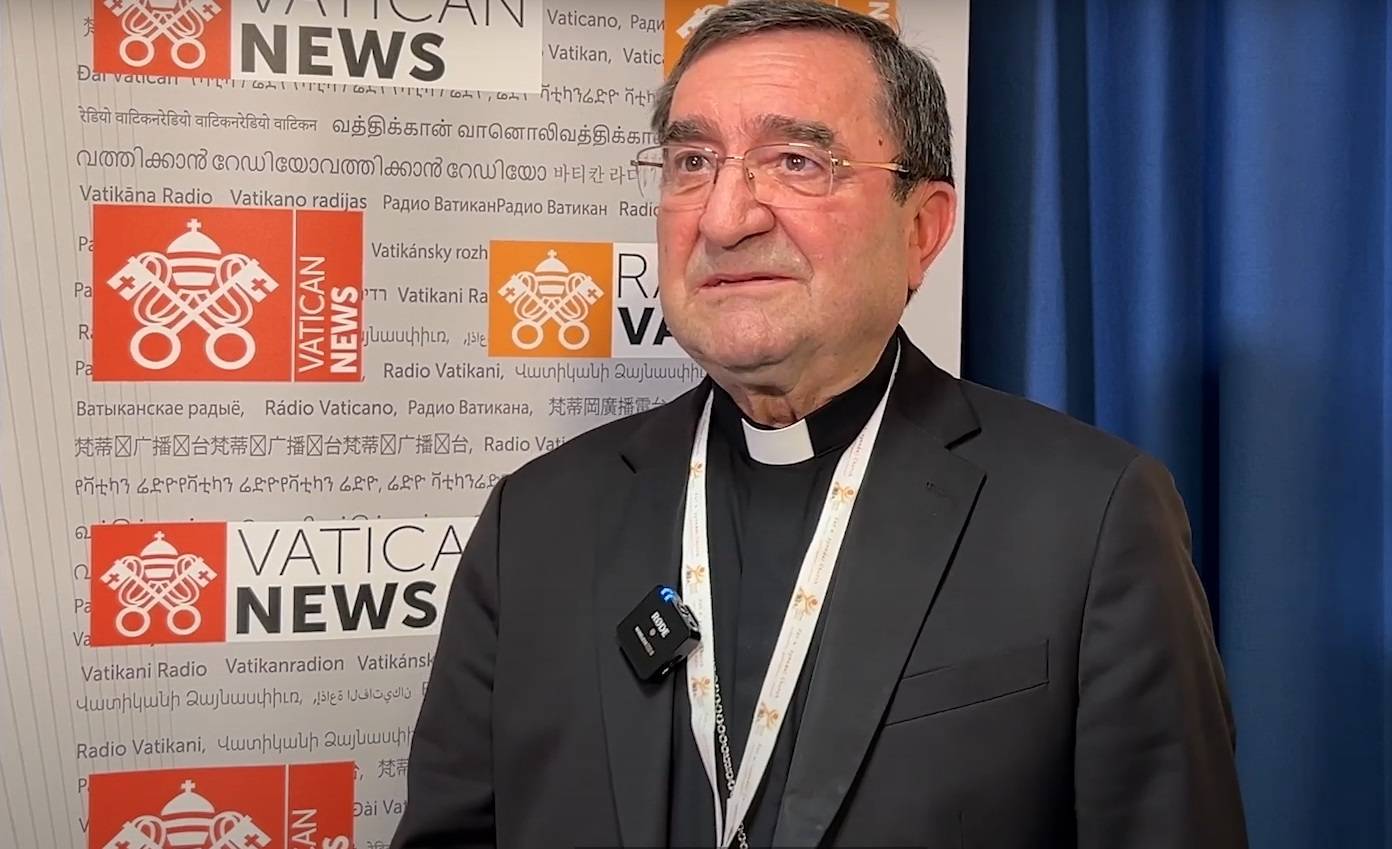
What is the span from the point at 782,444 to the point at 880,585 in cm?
23

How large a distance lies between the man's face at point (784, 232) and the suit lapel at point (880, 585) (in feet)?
0.39

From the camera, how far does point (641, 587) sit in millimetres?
1438

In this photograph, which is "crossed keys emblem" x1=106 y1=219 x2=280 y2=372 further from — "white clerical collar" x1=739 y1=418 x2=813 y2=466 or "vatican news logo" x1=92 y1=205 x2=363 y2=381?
"white clerical collar" x1=739 y1=418 x2=813 y2=466

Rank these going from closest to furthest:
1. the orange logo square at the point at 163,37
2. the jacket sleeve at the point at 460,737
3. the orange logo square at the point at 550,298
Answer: the jacket sleeve at the point at 460,737 → the orange logo square at the point at 163,37 → the orange logo square at the point at 550,298

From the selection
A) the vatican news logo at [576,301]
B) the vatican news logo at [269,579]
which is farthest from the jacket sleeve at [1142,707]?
the vatican news logo at [269,579]

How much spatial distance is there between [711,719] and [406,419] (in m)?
0.74

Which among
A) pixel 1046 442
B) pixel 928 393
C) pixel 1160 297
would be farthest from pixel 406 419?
pixel 1160 297

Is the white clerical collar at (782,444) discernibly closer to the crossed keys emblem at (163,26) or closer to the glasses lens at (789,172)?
the glasses lens at (789,172)

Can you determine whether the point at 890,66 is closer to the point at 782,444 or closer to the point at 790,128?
the point at 790,128

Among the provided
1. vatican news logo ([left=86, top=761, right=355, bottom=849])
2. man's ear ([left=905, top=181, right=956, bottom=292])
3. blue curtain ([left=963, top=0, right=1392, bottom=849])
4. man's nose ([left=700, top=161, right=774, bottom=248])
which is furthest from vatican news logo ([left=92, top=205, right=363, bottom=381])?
blue curtain ([left=963, top=0, right=1392, bottom=849])

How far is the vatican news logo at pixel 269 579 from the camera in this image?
178 centimetres

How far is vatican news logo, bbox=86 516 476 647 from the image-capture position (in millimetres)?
1775

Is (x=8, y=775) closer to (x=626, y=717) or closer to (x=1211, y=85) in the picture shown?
(x=626, y=717)

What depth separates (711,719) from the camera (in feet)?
4.49
